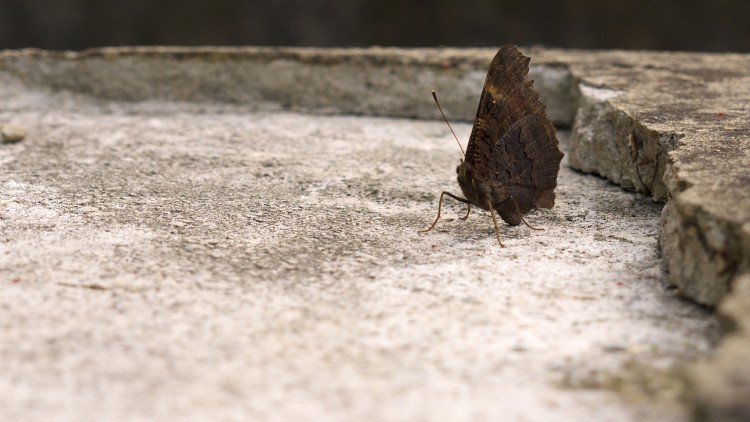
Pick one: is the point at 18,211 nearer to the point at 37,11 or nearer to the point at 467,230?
the point at 467,230

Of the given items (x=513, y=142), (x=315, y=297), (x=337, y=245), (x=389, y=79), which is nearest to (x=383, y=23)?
(x=389, y=79)

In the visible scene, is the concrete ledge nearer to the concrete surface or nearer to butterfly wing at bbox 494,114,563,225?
the concrete surface

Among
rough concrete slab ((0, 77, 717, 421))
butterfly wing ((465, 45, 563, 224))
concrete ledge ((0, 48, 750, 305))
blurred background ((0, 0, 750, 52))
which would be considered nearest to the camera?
rough concrete slab ((0, 77, 717, 421))

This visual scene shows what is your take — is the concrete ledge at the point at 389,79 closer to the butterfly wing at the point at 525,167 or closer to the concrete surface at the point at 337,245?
the concrete surface at the point at 337,245

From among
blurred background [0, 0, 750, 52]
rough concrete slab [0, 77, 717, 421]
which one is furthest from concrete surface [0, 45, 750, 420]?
blurred background [0, 0, 750, 52]

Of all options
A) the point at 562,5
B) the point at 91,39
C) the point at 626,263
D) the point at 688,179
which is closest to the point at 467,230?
the point at 626,263

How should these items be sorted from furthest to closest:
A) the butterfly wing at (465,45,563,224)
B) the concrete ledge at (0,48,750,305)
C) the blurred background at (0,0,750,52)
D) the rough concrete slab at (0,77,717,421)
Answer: the blurred background at (0,0,750,52) → the concrete ledge at (0,48,750,305) → the butterfly wing at (465,45,563,224) → the rough concrete slab at (0,77,717,421)
